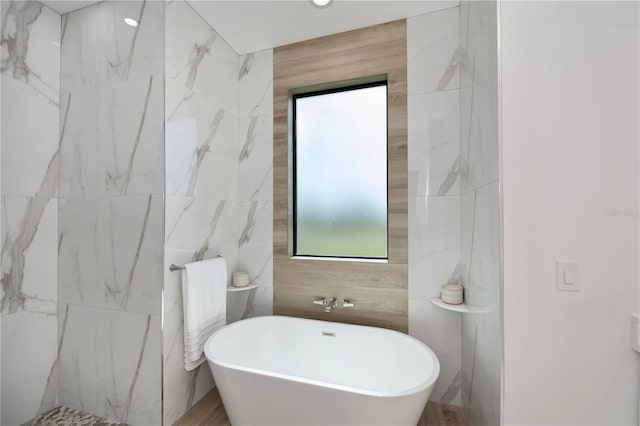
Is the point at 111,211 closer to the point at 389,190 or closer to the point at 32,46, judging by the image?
the point at 32,46

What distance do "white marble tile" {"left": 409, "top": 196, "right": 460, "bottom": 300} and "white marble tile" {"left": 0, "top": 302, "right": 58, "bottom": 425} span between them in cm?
242

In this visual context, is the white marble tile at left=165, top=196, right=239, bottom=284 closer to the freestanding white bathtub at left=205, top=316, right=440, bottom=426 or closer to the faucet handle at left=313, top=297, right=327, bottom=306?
the freestanding white bathtub at left=205, top=316, right=440, bottom=426

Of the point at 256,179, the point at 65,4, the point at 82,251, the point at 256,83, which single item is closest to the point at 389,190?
the point at 256,179

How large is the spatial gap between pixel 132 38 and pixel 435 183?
6.99ft

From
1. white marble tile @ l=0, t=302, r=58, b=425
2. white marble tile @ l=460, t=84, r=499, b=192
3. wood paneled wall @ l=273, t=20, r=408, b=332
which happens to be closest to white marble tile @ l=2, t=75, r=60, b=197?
white marble tile @ l=0, t=302, r=58, b=425

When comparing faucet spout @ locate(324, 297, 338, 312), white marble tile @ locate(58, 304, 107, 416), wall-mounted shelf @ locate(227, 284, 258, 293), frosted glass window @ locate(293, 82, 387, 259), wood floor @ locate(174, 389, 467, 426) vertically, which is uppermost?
frosted glass window @ locate(293, 82, 387, 259)

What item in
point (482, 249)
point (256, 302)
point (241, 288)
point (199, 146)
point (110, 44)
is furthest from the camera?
point (256, 302)

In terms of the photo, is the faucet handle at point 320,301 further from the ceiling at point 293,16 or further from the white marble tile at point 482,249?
the ceiling at point 293,16

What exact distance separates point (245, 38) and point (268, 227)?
1447mm

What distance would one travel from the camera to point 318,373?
187cm

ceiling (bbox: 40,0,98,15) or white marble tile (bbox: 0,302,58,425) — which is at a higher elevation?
ceiling (bbox: 40,0,98,15)

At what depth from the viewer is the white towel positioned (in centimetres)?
168

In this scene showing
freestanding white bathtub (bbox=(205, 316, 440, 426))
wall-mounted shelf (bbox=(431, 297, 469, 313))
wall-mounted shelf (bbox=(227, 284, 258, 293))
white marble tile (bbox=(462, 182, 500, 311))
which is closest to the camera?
white marble tile (bbox=(462, 182, 500, 311))

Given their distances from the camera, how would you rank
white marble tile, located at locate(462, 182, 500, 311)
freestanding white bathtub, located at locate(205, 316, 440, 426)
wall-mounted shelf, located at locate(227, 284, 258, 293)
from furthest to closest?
1. wall-mounted shelf, located at locate(227, 284, 258, 293)
2. freestanding white bathtub, located at locate(205, 316, 440, 426)
3. white marble tile, located at locate(462, 182, 500, 311)
